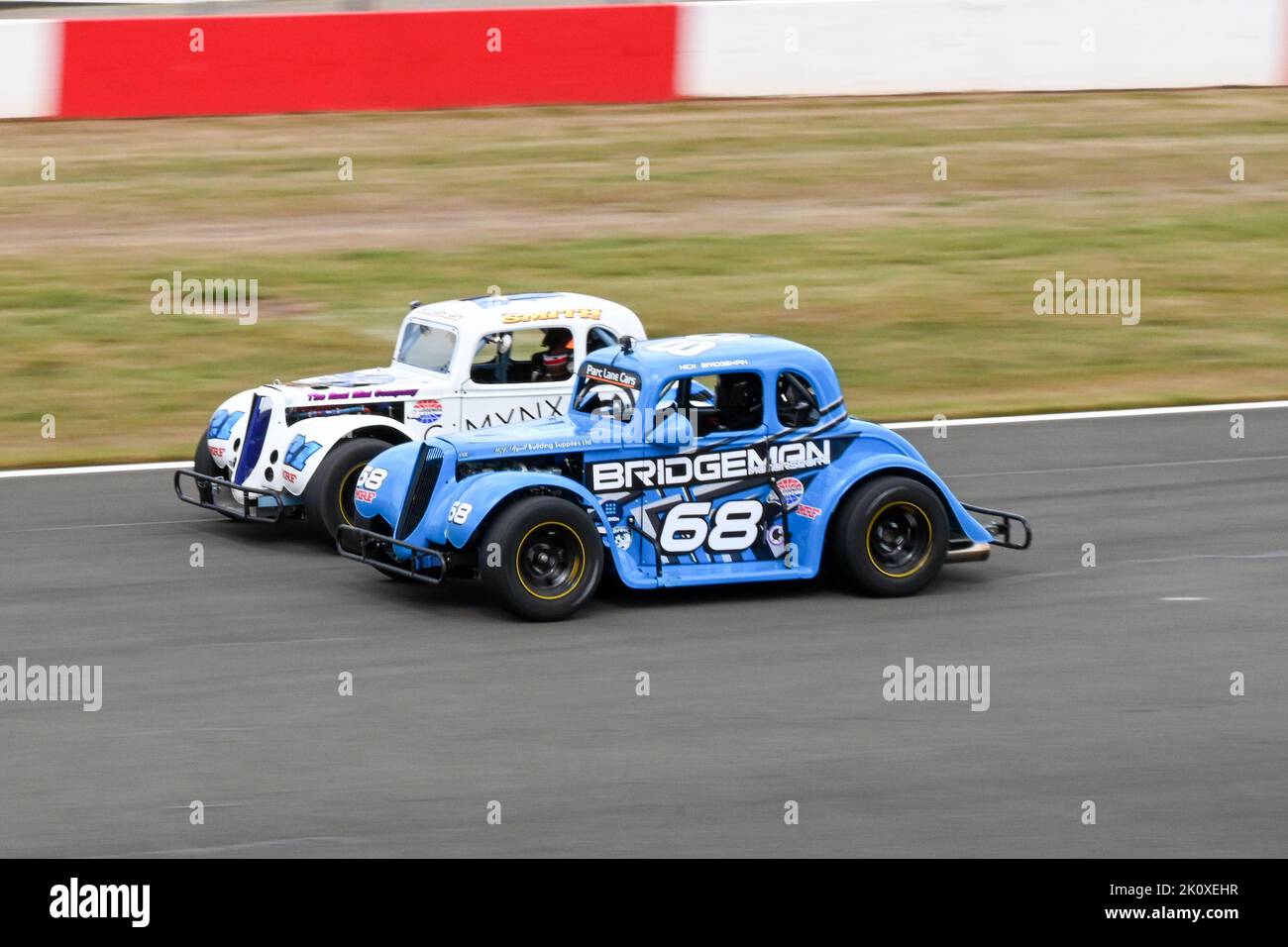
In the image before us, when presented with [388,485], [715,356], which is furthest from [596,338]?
[388,485]

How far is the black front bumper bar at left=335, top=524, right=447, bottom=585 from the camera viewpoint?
10.7 metres

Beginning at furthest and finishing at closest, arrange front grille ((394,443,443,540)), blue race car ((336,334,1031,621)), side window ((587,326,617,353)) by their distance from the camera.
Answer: side window ((587,326,617,353)) → front grille ((394,443,443,540)) → blue race car ((336,334,1031,621))

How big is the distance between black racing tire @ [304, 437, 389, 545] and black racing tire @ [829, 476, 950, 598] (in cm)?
321

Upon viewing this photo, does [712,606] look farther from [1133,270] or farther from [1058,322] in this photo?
[1133,270]

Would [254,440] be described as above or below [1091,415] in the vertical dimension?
below

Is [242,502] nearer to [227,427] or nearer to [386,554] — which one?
[227,427]

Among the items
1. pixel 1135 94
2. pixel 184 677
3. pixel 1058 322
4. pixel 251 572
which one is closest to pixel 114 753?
pixel 184 677

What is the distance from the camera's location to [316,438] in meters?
12.8

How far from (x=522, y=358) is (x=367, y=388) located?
1.17m

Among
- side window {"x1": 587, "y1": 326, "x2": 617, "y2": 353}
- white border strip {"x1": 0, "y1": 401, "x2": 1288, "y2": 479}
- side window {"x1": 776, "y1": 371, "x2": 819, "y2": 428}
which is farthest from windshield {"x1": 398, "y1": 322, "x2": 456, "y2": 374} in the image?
side window {"x1": 776, "y1": 371, "x2": 819, "y2": 428}

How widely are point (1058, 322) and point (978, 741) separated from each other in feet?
41.1

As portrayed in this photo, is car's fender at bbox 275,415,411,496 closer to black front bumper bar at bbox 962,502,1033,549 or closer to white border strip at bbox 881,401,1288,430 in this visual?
black front bumper bar at bbox 962,502,1033,549

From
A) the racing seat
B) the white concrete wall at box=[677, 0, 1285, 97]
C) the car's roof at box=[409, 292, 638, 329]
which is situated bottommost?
the racing seat

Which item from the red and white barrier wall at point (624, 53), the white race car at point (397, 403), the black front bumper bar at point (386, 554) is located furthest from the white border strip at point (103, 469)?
the red and white barrier wall at point (624, 53)
